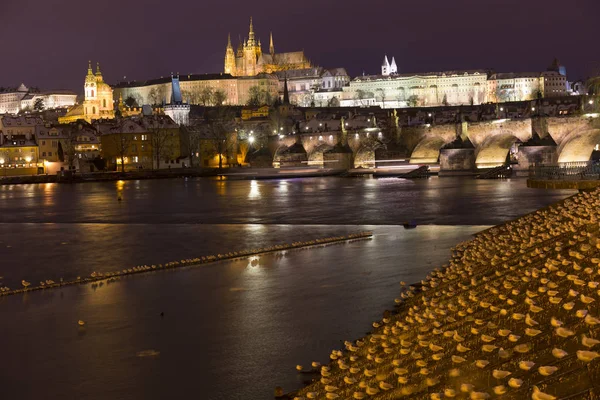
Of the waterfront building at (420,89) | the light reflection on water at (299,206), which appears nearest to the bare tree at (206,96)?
the waterfront building at (420,89)

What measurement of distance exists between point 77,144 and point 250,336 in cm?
8732

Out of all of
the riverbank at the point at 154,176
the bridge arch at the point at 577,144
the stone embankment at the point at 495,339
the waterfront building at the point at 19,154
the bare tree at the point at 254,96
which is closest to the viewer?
the stone embankment at the point at 495,339

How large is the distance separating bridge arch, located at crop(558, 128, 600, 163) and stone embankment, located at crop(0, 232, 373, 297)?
135ft

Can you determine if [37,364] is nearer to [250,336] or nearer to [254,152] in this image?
[250,336]

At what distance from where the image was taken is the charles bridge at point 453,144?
59875 millimetres

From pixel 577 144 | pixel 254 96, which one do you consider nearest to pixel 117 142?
pixel 577 144

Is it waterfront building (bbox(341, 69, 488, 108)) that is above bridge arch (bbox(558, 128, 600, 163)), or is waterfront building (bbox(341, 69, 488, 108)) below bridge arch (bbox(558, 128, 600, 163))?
above

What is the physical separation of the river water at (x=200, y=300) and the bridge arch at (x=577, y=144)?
Answer: 103 ft

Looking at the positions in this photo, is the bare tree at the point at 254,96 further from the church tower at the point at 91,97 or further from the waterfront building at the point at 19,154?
the waterfront building at the point at 19,154

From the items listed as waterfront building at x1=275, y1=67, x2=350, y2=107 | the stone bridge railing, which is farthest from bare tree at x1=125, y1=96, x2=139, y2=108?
the stone bridge railing

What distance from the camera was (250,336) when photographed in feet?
37.9

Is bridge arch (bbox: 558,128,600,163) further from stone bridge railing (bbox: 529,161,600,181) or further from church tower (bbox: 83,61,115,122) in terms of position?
church tower (bbox: 83,61,115,122)

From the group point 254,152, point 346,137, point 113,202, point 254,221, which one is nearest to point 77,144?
point 254,152

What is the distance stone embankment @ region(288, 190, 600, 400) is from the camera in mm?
6121
